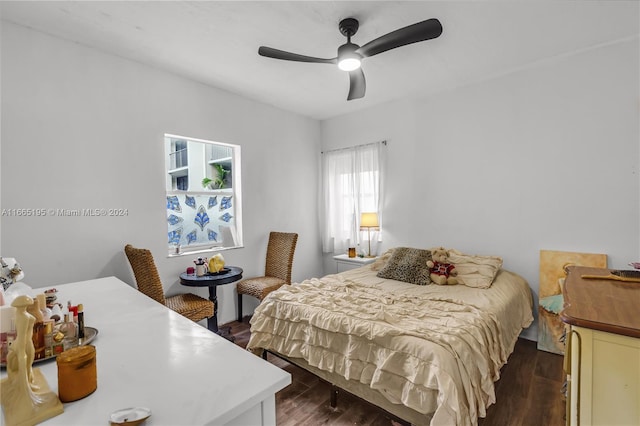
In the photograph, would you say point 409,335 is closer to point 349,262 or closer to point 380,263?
point 380,263

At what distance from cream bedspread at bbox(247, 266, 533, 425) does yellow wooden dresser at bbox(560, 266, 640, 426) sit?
49 centimetres

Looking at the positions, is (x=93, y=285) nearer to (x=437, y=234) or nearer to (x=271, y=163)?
(x=271, y=163)

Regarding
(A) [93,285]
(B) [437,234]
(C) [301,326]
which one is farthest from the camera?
(B) [437,234]

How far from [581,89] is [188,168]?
3863 mm

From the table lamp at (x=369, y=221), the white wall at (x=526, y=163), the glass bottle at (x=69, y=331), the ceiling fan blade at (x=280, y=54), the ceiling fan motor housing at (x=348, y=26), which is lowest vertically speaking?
the glass bottle at (x=69, y=331)

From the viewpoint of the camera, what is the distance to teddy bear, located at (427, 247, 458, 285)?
282 cm

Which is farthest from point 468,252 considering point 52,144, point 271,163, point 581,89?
point 52,144

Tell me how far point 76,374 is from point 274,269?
2997 mm

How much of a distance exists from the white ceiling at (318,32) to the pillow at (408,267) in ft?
6.00

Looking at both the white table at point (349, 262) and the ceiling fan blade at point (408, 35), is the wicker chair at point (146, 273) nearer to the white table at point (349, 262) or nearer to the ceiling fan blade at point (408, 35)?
the white table at point (349, 262)

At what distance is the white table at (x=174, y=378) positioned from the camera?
0.66m

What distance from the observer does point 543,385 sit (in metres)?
2.22

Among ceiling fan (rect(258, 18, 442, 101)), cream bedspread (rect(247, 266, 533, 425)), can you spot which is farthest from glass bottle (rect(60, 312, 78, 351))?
ceiling fan (rect(258, 18, 442, 101))

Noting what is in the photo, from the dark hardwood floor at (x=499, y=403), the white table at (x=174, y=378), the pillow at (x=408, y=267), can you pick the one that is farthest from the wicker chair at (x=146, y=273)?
the pillow at (x=408, y=267)
